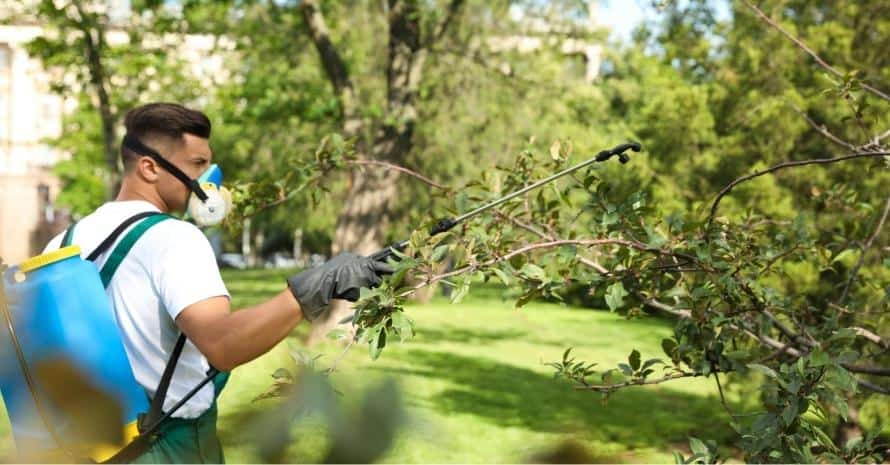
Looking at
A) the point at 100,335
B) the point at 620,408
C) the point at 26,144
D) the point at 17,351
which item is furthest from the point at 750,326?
the point at 26,144

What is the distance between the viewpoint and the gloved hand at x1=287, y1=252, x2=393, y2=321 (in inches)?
74.6

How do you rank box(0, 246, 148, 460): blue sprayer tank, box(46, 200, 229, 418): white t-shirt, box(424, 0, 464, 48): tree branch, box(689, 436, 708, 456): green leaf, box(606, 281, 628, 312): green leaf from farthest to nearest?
box(424, 0, 464, 48): tree branch, box(606, 281, 628, 312): green leaf, box(689, 436, 708, 456): green leaf, box(46, 200, 229, 418): white t-shirt, box(0, 246, 148, 460): blue sprayer tank

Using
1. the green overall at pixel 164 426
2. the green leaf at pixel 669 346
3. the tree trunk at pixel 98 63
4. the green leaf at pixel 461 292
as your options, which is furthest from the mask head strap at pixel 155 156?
the tree trunk at pixel 98 63

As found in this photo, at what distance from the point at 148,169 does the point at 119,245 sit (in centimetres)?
29

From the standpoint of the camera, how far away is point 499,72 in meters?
16.5

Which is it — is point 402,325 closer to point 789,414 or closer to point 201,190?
point 201,190

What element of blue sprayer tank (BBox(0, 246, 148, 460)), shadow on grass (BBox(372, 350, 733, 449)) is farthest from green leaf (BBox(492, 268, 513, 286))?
shadow on grass (BBox(372, 350, 733, 449))

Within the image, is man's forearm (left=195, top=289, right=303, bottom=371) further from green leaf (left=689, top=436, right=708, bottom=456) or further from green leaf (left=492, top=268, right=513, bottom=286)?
green leaf (left=689, top=436, right=708, bottom=456)

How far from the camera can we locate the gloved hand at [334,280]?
189 cm

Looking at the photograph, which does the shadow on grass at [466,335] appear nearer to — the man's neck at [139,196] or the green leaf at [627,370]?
the green leaf at [627,370]

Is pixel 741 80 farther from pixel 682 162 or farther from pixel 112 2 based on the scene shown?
pixel 112 2

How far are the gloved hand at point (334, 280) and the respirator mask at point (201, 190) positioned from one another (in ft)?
1.58

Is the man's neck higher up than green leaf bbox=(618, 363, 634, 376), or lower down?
higher up

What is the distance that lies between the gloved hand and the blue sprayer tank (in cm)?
32
